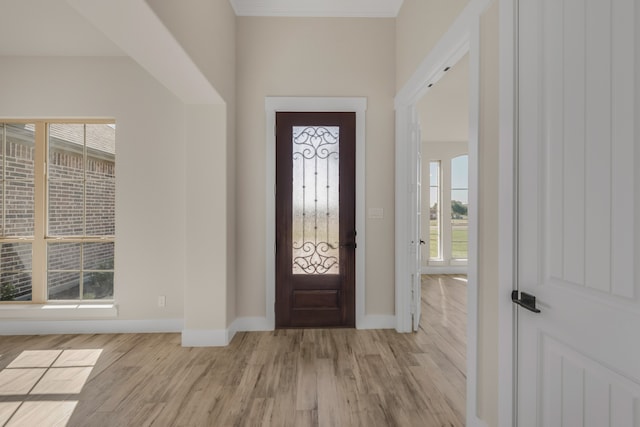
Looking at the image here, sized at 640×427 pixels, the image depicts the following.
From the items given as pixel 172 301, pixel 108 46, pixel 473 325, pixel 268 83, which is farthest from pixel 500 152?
pixel 108 46

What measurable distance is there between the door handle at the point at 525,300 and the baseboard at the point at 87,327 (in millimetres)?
Answer: 3071

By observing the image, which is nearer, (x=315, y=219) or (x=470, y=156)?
(x=470, y=156)

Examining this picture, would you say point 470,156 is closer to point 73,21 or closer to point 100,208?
point 73,21

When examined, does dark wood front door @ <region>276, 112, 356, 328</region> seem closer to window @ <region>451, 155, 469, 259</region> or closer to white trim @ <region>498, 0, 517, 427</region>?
white trim @ <region>498, 0, 517, 427</region>

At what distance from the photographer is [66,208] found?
10.3ft

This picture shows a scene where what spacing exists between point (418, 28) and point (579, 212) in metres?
2.13

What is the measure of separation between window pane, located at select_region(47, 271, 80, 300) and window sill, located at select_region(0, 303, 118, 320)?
0.50 ft

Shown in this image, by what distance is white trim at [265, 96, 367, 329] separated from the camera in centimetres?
304

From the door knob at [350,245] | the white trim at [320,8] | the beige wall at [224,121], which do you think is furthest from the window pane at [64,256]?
the white trim at [320,8]

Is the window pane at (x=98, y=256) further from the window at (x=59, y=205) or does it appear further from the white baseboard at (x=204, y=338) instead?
the white baseboard at (x=204, y=338)

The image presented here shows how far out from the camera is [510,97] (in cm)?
130

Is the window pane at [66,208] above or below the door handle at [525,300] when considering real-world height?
above

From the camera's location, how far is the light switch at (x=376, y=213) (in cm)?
310

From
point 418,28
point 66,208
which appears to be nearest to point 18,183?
point 66,208
